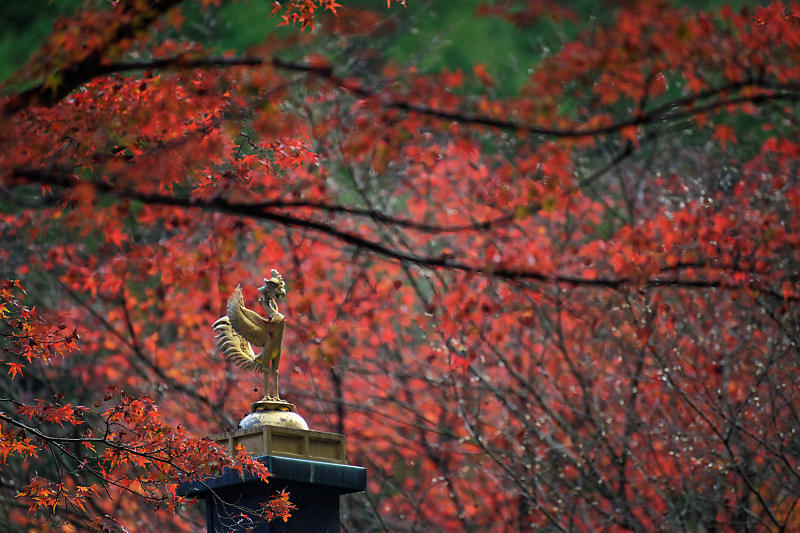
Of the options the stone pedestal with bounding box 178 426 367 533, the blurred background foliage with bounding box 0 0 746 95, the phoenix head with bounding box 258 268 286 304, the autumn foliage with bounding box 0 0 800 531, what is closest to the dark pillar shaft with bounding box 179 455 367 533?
the stone pedestal with bounding box 178 426 367 533

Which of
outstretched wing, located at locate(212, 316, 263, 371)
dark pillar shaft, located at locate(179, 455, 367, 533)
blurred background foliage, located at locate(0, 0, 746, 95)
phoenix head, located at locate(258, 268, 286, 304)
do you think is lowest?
dark pillar shaft, located at locate(179, 455, 367, 533)

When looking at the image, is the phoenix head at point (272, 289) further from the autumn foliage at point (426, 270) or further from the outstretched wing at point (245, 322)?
the autumn foliage at point (426, 270)

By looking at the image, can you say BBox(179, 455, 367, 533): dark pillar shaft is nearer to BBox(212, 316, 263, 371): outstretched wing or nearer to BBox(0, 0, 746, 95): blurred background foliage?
BBox(212, 316, 263, 371): outstretched wing

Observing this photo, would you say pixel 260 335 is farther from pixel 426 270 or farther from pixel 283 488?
pixel 426 270

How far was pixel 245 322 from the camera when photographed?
6332mm

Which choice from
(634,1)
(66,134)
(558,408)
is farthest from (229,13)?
(634,1)

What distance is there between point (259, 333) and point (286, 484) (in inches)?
40.5

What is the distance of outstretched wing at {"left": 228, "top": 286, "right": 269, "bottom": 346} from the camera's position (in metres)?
6.27

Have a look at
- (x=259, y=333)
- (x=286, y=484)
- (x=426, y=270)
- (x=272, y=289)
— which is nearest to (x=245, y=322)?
(x=259, y=333)

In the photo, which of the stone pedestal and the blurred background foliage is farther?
the blurred background foliage

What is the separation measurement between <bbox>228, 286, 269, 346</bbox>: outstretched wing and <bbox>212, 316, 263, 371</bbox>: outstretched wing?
0.09 metres

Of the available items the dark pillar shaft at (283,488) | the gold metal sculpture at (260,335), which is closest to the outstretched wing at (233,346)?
the gold metal sculpture at (260,335)

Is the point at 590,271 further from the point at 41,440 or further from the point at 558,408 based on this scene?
the point at 41,440

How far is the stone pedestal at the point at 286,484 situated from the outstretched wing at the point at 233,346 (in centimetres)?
52
